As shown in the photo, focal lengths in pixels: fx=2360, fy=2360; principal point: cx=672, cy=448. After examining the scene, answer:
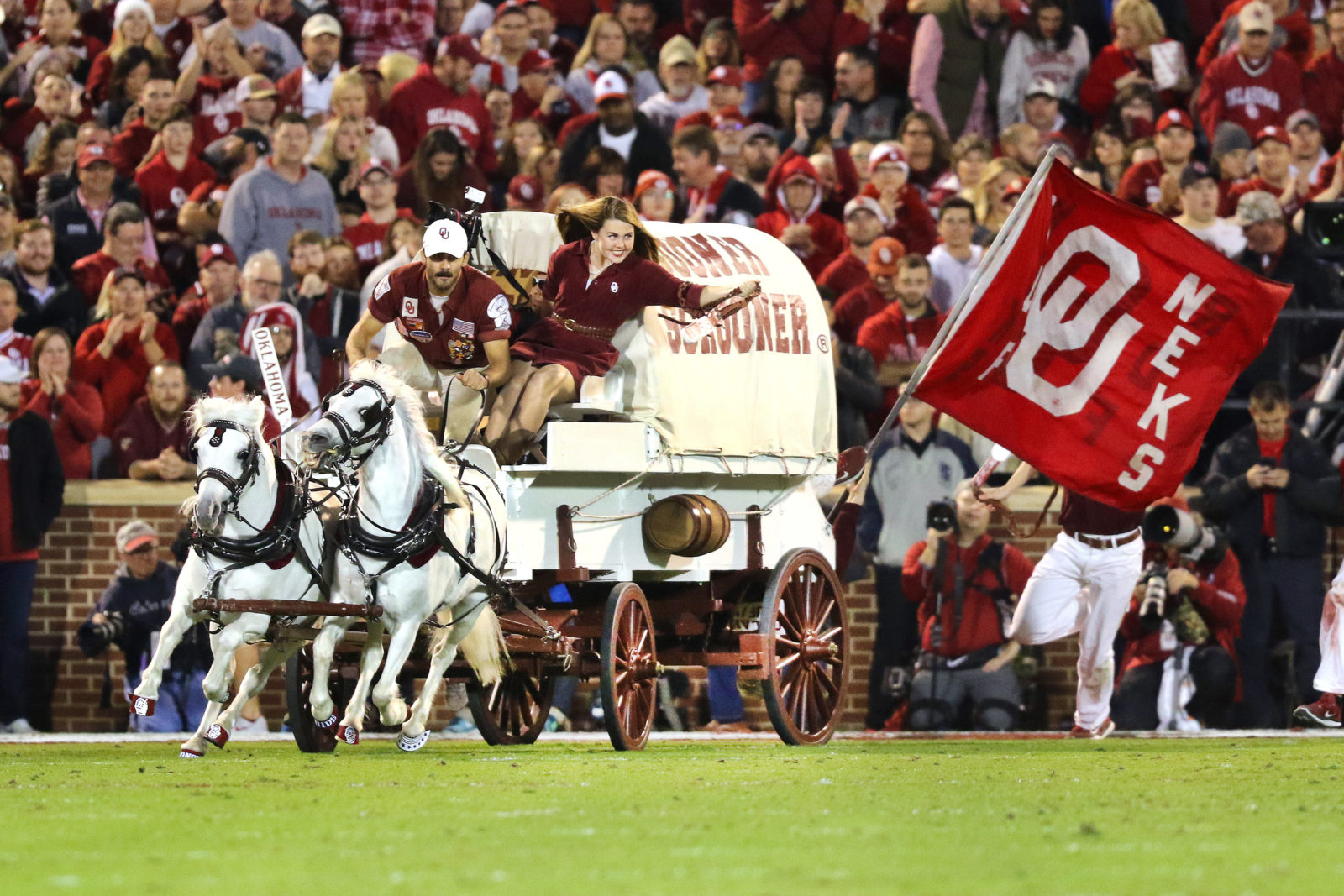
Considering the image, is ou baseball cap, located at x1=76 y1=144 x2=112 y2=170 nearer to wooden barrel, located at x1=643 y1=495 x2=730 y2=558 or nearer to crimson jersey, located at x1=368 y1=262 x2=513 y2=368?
crimson jersey, located at x1=368 y1=262 x2=513 y2=368

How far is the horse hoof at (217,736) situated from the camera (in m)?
11.7

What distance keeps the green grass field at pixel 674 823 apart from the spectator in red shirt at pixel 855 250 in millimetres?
5953

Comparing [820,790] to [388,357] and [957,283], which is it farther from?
[957,283]

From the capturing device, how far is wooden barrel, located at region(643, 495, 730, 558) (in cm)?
1284

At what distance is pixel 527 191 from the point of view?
18734 mm

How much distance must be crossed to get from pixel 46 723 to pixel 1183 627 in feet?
26.3

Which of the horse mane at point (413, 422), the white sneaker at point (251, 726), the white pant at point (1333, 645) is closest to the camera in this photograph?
the horse mane at point (413, 422)

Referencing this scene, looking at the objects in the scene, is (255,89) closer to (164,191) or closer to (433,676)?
(164,191)

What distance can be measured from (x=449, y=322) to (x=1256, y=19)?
1026 cm

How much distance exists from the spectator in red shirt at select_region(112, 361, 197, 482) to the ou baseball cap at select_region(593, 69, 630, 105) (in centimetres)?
453

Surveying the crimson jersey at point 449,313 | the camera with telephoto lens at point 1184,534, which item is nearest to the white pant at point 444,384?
the crimson jersey at point 449,313

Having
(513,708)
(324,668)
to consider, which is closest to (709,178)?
(513,708)

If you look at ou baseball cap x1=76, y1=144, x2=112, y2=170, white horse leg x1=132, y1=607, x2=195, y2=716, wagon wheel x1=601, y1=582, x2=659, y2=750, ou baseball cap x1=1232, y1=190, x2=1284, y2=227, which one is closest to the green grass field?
wagon wheel x1=601, y1=582, x2=659, y2=750

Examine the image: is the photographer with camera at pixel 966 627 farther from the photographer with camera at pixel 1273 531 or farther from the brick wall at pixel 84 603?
the photographer with camera at pixel 1273 531
